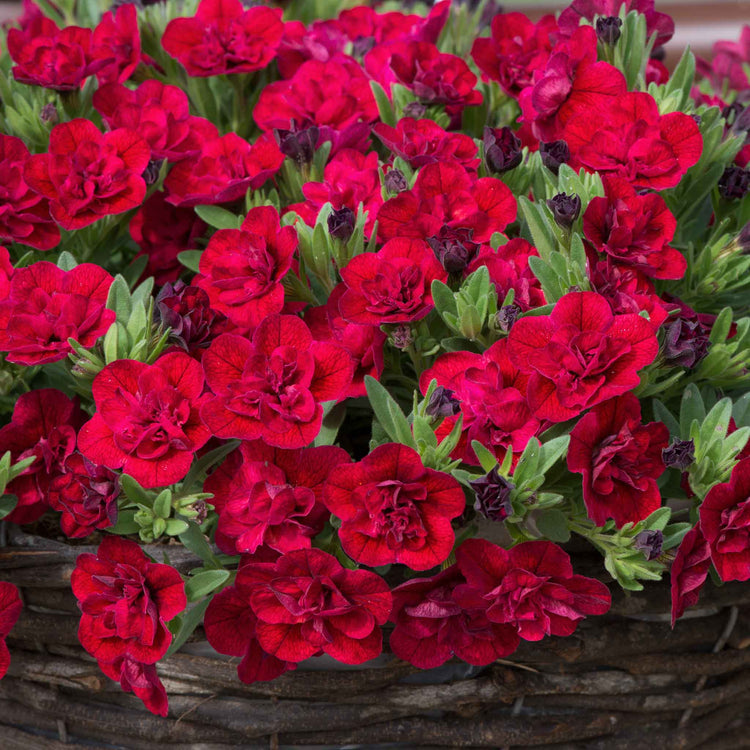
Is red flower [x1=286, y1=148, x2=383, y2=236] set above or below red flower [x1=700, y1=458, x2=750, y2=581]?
above

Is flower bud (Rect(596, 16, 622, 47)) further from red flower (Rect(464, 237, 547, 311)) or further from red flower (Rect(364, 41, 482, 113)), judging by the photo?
red flower (Rect(464, 237, 547, 311))

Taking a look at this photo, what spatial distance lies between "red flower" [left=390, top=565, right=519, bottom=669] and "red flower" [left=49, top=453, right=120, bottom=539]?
26 centimetres

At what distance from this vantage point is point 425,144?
3.17 feet

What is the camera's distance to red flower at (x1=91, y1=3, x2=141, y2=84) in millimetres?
1147

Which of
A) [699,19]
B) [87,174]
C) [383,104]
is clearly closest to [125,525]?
[87,174]

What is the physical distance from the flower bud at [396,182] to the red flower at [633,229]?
0.19m

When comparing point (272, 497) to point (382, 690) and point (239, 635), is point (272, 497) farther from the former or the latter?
point (382, 690)

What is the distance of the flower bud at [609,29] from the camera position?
0.99m

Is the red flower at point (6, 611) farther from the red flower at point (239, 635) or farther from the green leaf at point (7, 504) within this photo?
the red flower at point (239, 635)

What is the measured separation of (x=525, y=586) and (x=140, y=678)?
1.11 feet

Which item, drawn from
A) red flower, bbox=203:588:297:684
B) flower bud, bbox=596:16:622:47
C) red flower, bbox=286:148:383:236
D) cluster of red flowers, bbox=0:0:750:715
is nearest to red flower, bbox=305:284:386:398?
cluster of red flowers, bbox=0:0:750:715

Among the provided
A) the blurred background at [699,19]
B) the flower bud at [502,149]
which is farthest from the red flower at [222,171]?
the blurred background at [699,19]

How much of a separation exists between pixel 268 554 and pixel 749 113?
0.72 m

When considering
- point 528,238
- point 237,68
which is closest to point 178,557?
point 528,238
